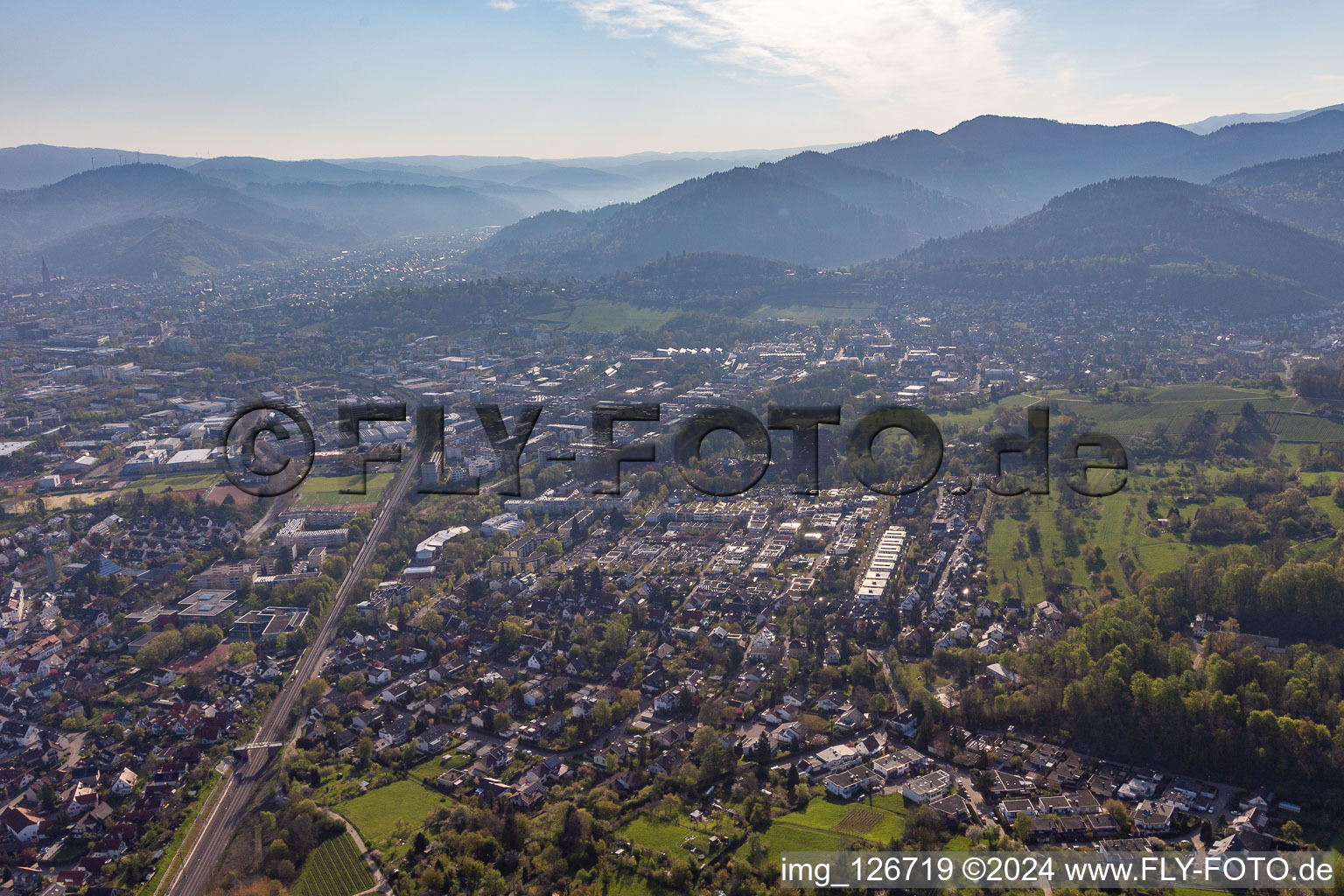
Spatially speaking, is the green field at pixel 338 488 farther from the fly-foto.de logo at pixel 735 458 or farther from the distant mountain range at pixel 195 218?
the distant mountain range at pixel 195 218

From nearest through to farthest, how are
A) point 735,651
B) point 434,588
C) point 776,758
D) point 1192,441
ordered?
point 776,758 → point 735,651 → point 434,588 → point 1192,441

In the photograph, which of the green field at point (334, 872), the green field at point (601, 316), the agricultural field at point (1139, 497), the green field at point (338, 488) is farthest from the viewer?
the green field at point (601, 316)

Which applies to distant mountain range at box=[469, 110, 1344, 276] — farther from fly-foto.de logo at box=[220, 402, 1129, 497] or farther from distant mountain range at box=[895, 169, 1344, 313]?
fly-foto.de logo at box=[220, 402, 1129, 497]

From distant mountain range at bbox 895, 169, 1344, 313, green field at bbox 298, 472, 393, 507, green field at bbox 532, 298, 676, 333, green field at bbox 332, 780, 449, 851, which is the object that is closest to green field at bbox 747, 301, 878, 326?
green field at bbox 532, 298, 676, 333

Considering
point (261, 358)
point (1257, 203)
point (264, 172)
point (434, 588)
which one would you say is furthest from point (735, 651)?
point (264, 172)

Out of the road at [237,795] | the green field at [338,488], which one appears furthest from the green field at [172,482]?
the road at [237,795]

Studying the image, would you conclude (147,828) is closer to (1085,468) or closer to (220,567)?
(220,567)

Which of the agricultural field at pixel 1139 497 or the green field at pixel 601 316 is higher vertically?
the green field at pixel 601 316
